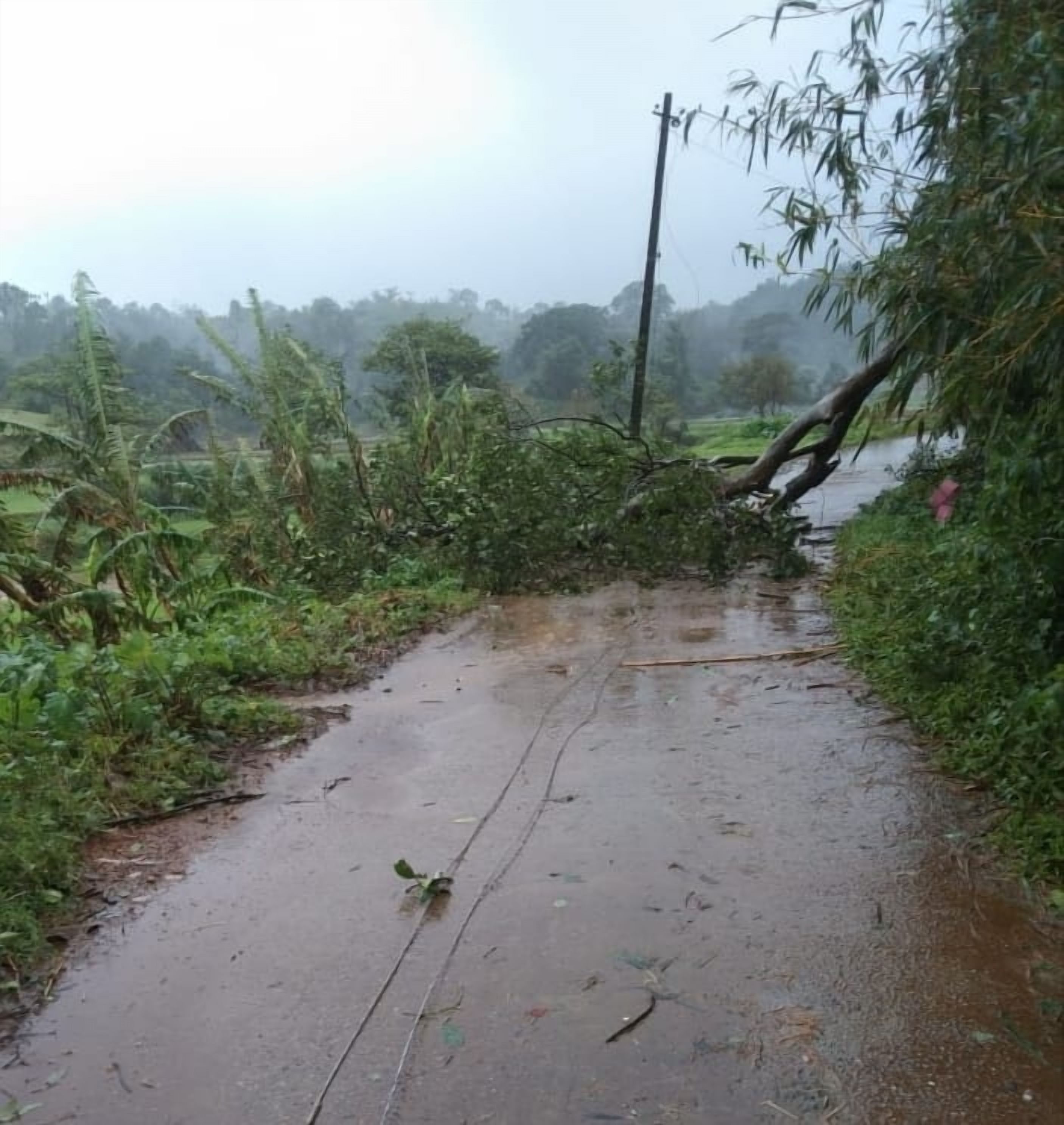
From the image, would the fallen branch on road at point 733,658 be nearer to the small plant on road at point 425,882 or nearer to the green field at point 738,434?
the small plant on road at point 425,882

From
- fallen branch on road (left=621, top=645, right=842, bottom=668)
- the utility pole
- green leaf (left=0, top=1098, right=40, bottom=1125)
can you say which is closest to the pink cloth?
fallen branch on road (left=621, top=645, right=842, bottom=668)

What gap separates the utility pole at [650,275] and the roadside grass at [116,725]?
10577 mm

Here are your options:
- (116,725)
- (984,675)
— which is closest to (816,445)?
(984,675)

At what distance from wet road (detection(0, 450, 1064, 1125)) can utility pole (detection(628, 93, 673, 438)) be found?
12.4 m

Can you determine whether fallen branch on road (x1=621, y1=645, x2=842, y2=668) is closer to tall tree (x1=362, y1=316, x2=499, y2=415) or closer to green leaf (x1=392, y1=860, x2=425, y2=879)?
green leaf (x1=392, y1=860, x2=425, y2=879)

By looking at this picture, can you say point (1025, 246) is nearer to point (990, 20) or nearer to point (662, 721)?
point (990, 20)

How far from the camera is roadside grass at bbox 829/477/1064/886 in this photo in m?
3.72

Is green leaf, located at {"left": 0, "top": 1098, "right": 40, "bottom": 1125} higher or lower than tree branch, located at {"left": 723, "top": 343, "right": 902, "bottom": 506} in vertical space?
lower

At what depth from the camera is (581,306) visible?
4225 centimetres

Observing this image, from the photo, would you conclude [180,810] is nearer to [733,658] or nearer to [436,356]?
[733,658]

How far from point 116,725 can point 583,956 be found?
2.90 m

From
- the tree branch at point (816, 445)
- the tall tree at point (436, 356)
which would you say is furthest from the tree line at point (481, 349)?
the tree branch at point (816, 445)

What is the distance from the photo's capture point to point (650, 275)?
60.7 ft

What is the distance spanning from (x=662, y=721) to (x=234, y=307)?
75.3ft
